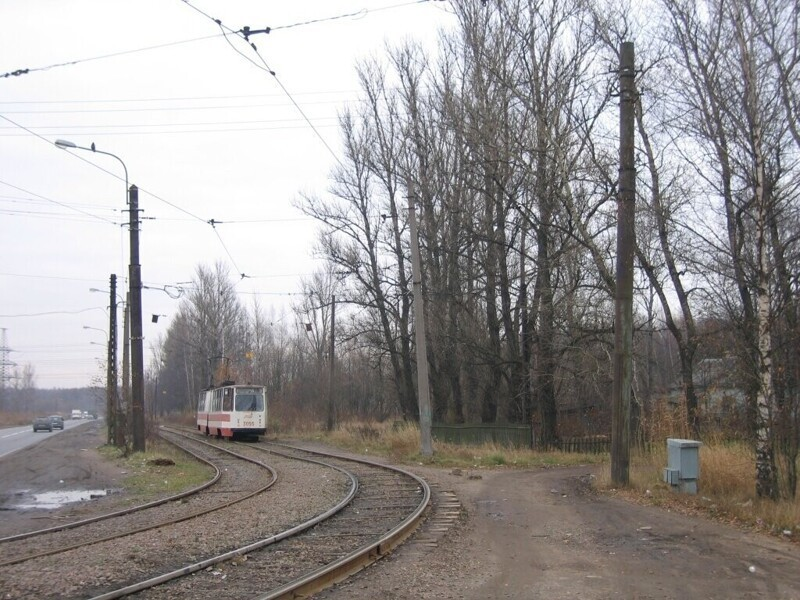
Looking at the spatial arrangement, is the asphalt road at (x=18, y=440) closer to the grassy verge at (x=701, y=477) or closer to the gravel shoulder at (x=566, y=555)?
the grassy verge at (x=701, y=477)

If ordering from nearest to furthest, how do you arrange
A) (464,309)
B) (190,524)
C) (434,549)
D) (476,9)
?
1. (434,549)
2. (190,524)
3. (476,9)
4. (464,309)

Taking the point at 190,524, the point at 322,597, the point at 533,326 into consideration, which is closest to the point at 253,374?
the point at 533,326

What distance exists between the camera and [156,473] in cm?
1961

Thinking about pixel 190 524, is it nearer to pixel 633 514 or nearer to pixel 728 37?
pixel 633 514

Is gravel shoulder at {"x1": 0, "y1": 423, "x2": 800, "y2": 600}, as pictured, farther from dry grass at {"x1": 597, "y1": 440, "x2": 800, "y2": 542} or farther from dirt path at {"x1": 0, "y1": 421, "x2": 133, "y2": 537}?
dry grass at {"x1": 597, "y1": 440, "x2": 800, "y2": 542}

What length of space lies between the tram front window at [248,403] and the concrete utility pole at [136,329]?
11.1 m

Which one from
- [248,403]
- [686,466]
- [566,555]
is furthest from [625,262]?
[248,403]

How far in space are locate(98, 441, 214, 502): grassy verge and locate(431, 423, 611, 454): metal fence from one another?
30.9 ft

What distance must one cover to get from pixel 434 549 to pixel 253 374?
6462cm

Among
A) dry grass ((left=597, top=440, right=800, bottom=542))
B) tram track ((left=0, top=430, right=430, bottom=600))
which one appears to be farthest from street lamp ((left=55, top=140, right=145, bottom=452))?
dry grass ((left=597, top=440, right=800, bottom=542))

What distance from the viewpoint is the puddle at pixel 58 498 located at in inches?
553

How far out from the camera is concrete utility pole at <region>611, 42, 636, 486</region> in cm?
1387

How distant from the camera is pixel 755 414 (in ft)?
37.6

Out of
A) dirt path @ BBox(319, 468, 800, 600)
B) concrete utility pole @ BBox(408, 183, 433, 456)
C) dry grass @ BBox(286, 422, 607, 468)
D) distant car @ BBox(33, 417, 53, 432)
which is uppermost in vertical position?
concrete utility pole @ BBox(408, 183, 433, 456)
